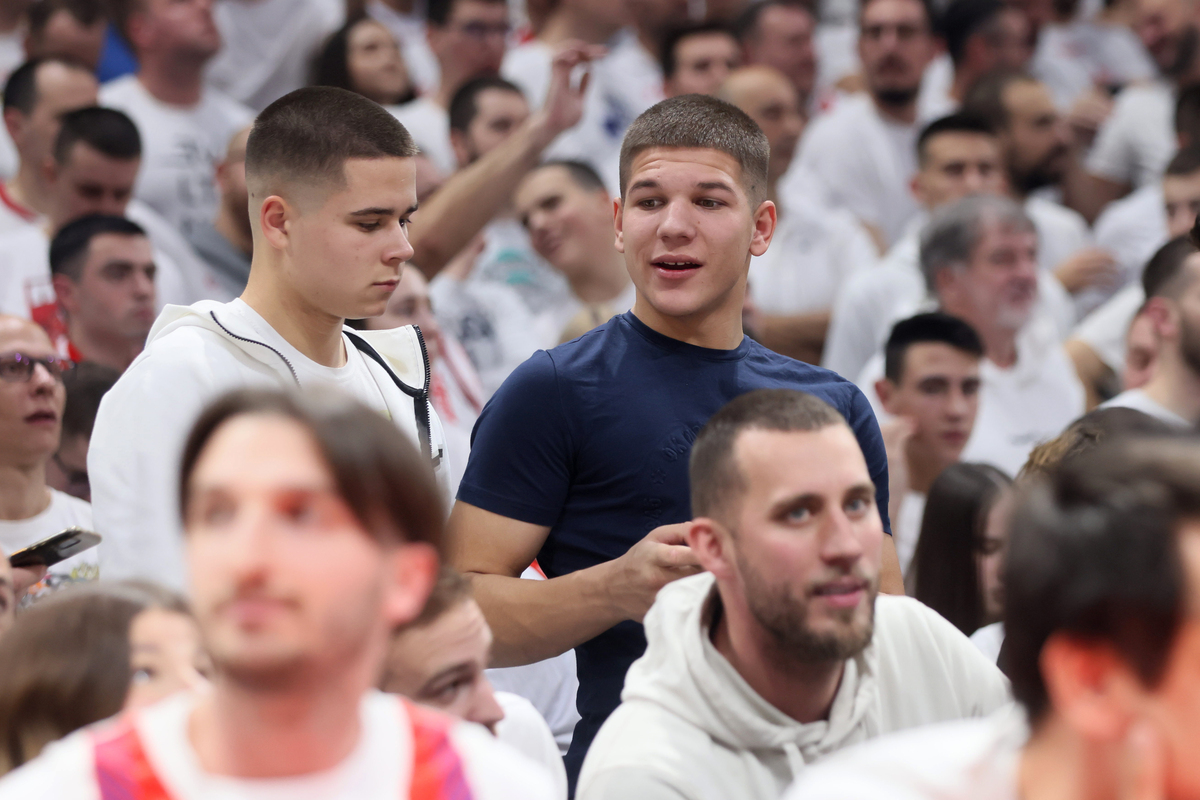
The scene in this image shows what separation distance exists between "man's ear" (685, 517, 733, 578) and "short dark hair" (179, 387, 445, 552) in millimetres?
900

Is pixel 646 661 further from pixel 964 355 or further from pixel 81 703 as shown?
pixel 964 355

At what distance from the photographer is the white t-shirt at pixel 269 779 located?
1.52 metres

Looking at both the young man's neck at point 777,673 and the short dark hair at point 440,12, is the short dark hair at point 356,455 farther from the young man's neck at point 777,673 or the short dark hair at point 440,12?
the short dark hair at point 440,12

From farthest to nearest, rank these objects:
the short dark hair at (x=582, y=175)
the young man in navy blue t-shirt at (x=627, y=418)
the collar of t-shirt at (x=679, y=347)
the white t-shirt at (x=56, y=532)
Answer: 1. the short dark hair at (x=582, y=175)
2. the white t-shirt at (x=56, y=532)
3. the collar of t-shirt at (x=679, y=347)
4. the young man in navy blue t-shirt at (x=627, y=418)

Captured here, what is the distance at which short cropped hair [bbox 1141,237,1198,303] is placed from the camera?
4.49 metres

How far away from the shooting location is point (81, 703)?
6.49ft

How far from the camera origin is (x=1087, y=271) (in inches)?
265

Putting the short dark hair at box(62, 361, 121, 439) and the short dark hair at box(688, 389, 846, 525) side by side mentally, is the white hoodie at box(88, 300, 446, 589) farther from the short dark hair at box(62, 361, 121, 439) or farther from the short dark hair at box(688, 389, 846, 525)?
the short dark hair at box(62, 361, 121, 439)

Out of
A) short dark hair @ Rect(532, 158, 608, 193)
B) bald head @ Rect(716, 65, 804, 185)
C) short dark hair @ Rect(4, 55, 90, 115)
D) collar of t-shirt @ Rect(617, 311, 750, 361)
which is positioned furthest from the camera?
bald head @ Rect(716, 65, 804, 185)

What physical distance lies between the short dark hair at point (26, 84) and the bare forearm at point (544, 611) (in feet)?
12.0

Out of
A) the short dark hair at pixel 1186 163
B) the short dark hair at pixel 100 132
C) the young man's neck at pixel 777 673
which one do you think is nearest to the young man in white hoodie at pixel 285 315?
the young man's neck at pixel 777 673

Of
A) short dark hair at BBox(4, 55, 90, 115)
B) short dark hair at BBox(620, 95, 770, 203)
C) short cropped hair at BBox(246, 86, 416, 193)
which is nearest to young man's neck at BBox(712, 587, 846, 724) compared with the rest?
short dark hair at BBox(620, 95, 770, 203)

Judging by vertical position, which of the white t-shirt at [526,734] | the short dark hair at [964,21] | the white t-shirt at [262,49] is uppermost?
the short dark hair at [964,21]

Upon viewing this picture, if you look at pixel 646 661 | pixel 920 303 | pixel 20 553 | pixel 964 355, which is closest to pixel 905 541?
pixel 964 355
